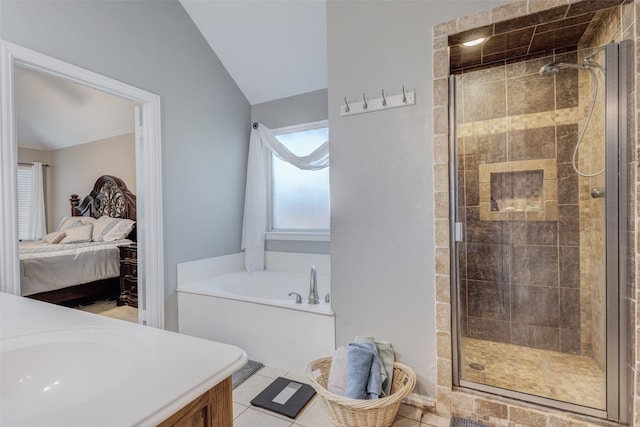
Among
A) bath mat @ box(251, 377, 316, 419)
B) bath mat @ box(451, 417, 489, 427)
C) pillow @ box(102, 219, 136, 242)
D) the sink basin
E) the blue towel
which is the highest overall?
pillow @ box(102, 219, 136, 242)

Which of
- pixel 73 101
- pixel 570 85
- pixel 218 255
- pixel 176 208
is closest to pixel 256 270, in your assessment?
pixel 218 255

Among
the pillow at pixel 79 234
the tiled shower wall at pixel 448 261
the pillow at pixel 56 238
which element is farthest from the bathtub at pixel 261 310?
the pillow at pixel 56 238

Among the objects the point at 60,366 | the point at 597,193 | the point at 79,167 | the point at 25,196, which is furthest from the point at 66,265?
the point at 597,193

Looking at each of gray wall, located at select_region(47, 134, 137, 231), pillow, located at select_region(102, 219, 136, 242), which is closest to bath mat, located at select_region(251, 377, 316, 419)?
pillow, located at select_region(102, 219, 136, 242)

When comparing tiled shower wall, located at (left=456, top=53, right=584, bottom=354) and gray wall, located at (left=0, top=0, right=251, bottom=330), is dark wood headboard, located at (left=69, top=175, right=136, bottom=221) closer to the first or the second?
gray wall, located at (left=0, top=0, right=251, bottom=330)

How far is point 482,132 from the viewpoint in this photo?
6.33 ft

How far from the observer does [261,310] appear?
219cm

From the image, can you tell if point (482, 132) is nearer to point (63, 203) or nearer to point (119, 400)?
point (119, 400)

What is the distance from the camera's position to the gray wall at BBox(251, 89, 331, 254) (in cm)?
302

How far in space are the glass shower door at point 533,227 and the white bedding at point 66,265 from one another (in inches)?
154

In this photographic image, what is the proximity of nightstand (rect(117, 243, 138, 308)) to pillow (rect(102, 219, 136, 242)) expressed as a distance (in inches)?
27.1

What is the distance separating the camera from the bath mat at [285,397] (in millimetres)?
1728

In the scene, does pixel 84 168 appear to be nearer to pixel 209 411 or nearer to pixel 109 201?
pixel 109 201

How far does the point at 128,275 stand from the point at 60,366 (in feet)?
10.2
